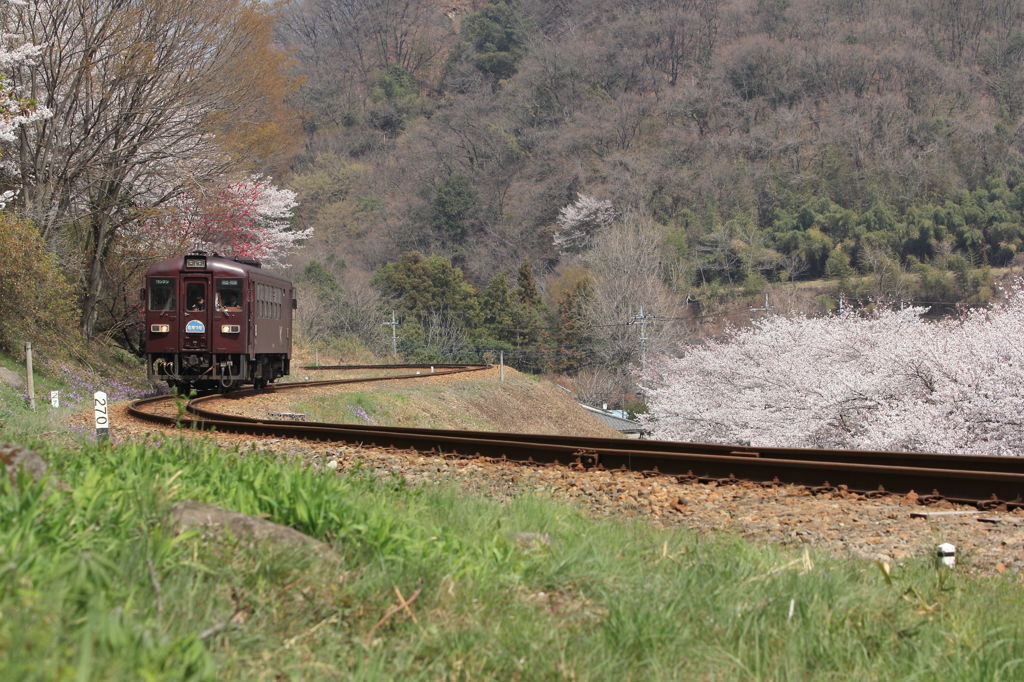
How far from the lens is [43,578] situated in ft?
11.1

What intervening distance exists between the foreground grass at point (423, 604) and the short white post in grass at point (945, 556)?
4.5 inches

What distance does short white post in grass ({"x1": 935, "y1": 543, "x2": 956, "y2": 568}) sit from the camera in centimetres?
550

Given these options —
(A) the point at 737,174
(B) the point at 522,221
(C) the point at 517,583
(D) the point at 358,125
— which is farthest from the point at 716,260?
(C) the point at 517,583

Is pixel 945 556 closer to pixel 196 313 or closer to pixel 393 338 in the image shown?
pixel 196 313

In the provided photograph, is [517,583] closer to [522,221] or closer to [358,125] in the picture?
[522,221]

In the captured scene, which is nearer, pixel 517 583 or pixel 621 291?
pixel 517 583

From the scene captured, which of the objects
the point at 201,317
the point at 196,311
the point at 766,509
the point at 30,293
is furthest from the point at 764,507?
the point at 30,293

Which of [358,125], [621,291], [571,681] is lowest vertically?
[571,681]

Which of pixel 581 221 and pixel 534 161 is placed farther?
pixel 534 161

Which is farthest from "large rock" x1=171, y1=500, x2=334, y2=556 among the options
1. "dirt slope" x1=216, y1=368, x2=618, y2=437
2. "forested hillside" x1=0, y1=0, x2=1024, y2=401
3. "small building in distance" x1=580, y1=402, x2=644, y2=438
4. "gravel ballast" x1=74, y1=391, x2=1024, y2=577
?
"small building in distance" x1=580, y1=402, x2=644, y2=438

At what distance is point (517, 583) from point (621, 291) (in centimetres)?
6110

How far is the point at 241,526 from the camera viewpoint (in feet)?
15.0

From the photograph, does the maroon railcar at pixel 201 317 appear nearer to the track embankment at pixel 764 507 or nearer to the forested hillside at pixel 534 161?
the forested hillside at pixel 534 161

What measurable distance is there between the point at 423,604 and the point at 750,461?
5.44 m
